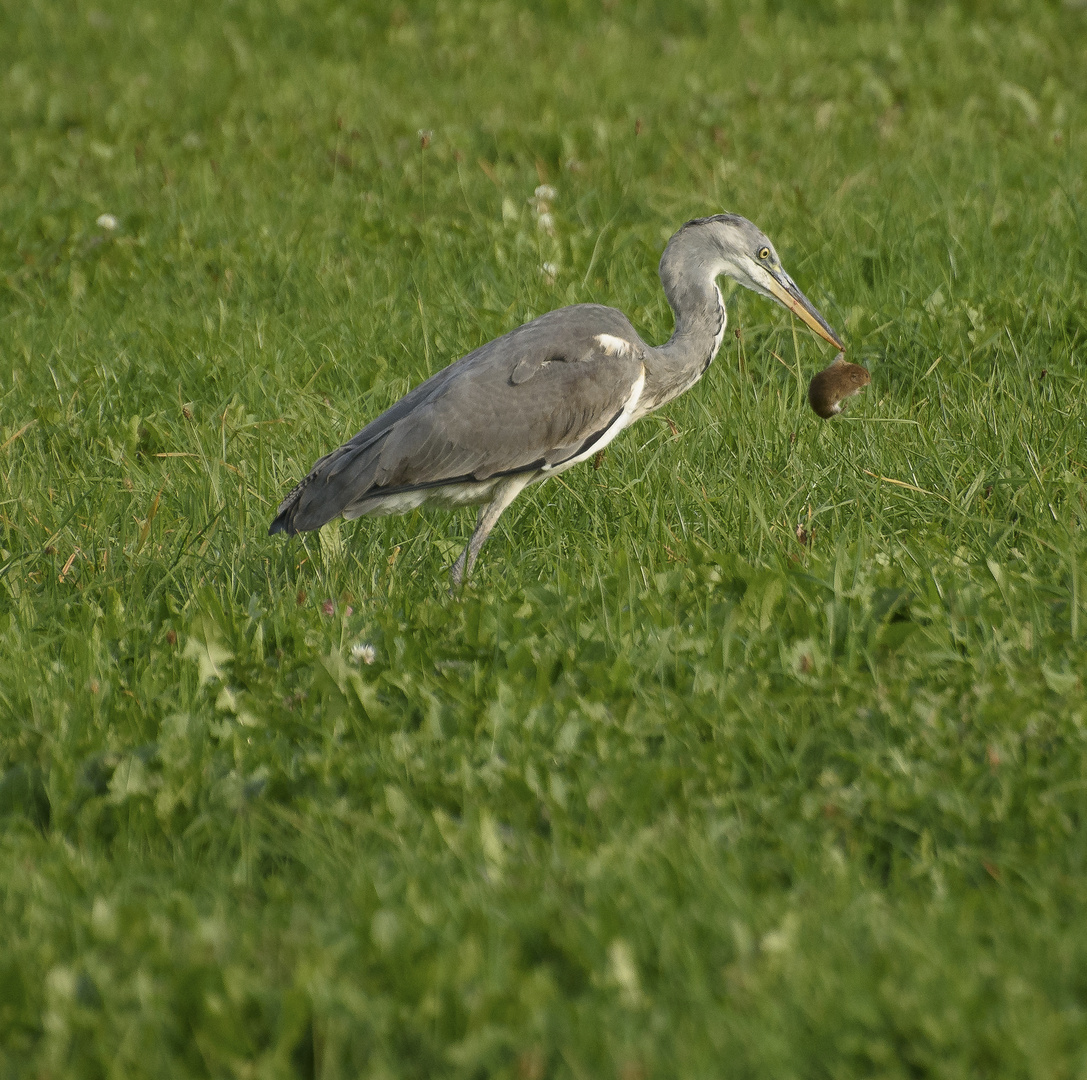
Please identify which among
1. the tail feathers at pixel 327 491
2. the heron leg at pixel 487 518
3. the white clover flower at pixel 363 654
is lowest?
the heron leg at pixel 487 518

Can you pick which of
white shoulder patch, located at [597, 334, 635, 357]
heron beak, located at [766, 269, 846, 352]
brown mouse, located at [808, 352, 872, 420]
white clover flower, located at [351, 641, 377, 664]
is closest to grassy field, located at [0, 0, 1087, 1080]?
white clover flower, located at [351, 641, 377, 664]

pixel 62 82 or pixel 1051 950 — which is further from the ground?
pixel 1051 950

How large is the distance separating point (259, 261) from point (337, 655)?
4073 millimetres

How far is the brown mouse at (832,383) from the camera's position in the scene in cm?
481

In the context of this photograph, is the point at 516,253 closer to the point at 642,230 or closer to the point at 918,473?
the point at 642,230

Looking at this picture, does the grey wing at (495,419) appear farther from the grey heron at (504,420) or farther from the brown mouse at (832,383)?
the brown mouse at (832,383)

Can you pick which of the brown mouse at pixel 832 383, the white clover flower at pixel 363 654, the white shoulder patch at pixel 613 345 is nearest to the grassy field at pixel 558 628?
the white clover flower at pixel 363 654

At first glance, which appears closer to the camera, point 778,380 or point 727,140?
point 778,380

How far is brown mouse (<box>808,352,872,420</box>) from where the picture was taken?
481 centimetres

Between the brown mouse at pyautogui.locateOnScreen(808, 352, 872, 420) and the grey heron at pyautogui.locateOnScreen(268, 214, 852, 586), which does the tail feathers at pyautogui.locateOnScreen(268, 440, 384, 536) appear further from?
the brown mouse at pyautogui.locateOnScreen(808, 352, 872, 420)

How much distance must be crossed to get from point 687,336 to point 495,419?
34.5 inches

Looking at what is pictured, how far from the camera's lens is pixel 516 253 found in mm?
6613

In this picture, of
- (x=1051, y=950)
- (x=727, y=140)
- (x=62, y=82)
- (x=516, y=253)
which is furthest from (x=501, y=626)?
(x=62, y=82)

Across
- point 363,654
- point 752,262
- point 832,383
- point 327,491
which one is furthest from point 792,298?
point 363,654
